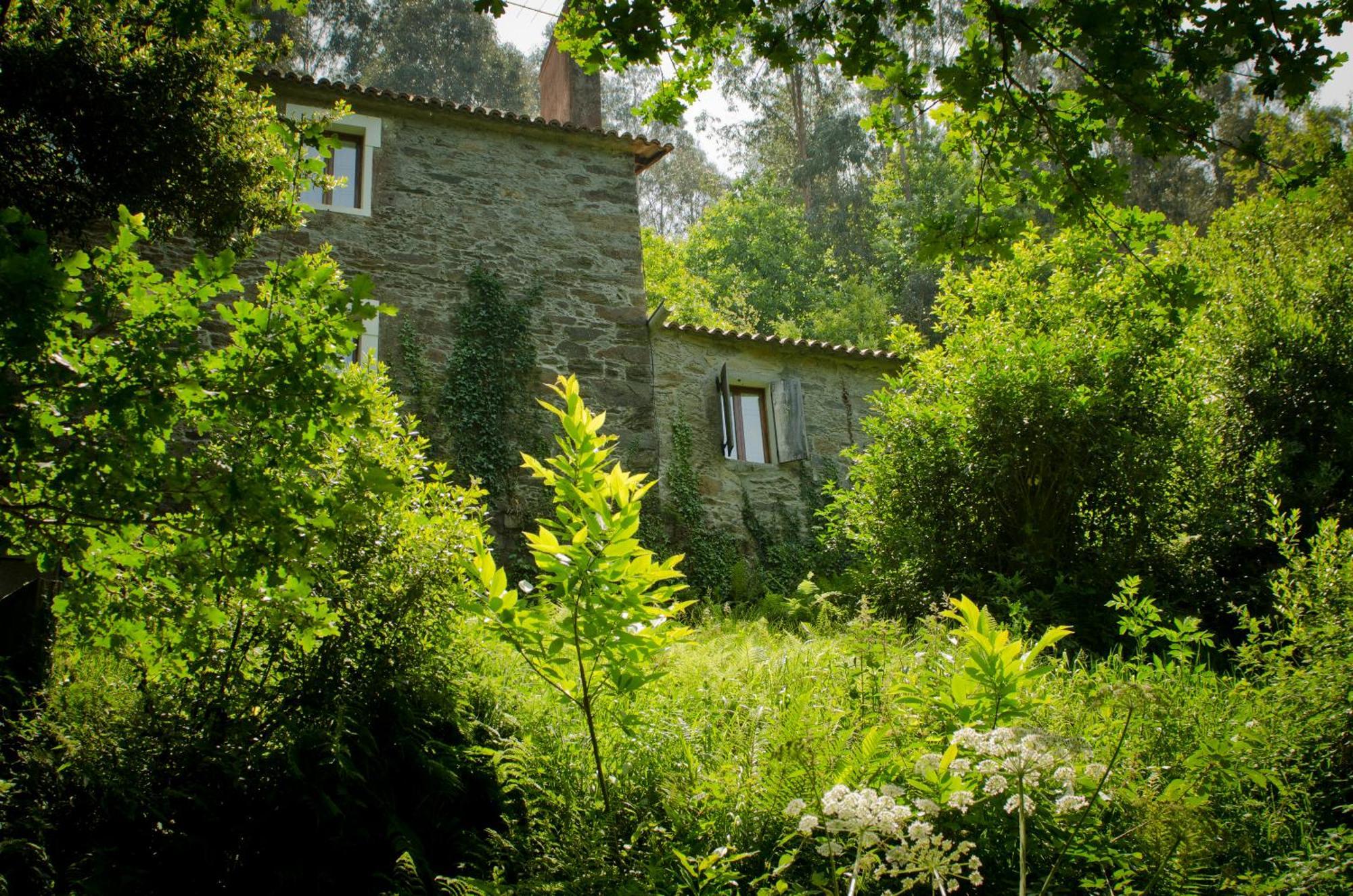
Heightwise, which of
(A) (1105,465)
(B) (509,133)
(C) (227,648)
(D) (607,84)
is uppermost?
(D) (607,84)

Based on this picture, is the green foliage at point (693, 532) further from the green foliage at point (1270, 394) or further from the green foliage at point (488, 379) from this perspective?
the green foliage at point (1270, 394)

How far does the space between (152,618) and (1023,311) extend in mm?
7026

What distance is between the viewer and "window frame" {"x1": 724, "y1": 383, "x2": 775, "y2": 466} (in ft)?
37.6

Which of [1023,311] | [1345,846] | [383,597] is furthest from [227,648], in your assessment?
[1023,311]

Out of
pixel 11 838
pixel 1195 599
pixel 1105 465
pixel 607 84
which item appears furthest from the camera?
pixel 607 84

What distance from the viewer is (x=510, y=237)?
11266 mm

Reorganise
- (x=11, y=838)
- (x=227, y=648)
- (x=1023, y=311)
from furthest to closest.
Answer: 1. (x=1023, y=311)
2. (x=227, y=648)
3. (x=11, y=838)

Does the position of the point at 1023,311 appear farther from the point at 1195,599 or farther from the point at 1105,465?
the point at 1195,599

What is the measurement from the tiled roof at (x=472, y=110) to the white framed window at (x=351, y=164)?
30 centimetres

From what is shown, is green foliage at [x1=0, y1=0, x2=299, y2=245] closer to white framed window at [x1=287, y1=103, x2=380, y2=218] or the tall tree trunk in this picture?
white framed window at [x1=287, y1=103, x2=380, y2=218]

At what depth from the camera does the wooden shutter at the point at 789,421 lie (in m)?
11.3

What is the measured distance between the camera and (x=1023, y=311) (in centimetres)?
800

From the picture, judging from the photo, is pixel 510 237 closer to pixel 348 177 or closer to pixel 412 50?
pixel 348 177

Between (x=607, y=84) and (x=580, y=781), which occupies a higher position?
(x=607, y=84)
